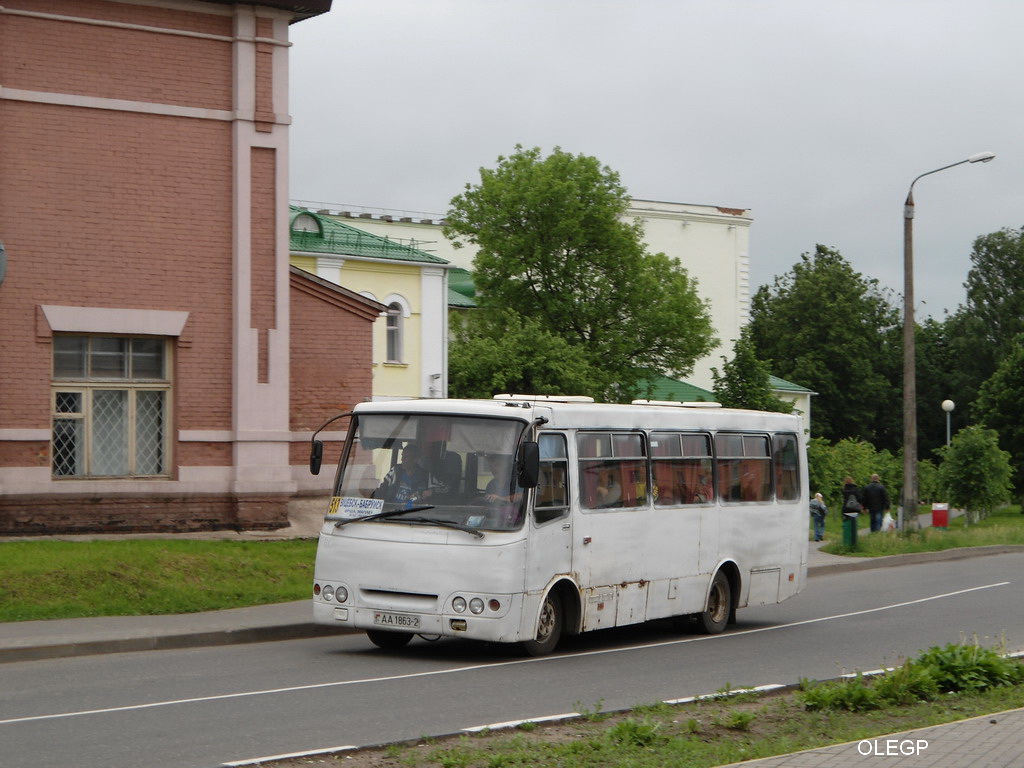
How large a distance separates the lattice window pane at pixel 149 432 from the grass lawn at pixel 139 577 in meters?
1.98

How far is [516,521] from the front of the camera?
1352 cm

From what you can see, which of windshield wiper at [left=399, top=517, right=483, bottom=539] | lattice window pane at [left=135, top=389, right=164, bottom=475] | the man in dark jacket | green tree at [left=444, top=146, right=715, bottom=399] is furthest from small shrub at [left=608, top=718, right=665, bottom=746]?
green tree at [left=444, top=146, right=715, bottom=399]

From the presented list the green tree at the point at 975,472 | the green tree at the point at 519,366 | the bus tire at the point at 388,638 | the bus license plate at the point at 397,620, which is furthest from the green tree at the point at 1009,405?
the bus license plate at the point at 397,620

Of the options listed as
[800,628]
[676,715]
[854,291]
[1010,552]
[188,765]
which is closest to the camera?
[188,765]

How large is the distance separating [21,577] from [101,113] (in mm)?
7685

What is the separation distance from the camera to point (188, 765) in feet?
26.5

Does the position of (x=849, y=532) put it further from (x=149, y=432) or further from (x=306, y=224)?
(x=306, y=224)

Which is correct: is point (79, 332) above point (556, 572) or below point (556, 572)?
above

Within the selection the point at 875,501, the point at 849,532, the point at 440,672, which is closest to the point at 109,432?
the point at 440,672

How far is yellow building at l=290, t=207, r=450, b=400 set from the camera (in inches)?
2077

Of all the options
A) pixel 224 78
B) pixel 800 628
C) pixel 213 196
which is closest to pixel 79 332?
pixel 213 196

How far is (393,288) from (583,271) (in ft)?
36.8

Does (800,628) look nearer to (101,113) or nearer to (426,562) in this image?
(426,562)

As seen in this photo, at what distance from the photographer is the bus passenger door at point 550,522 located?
13625 millimetres
